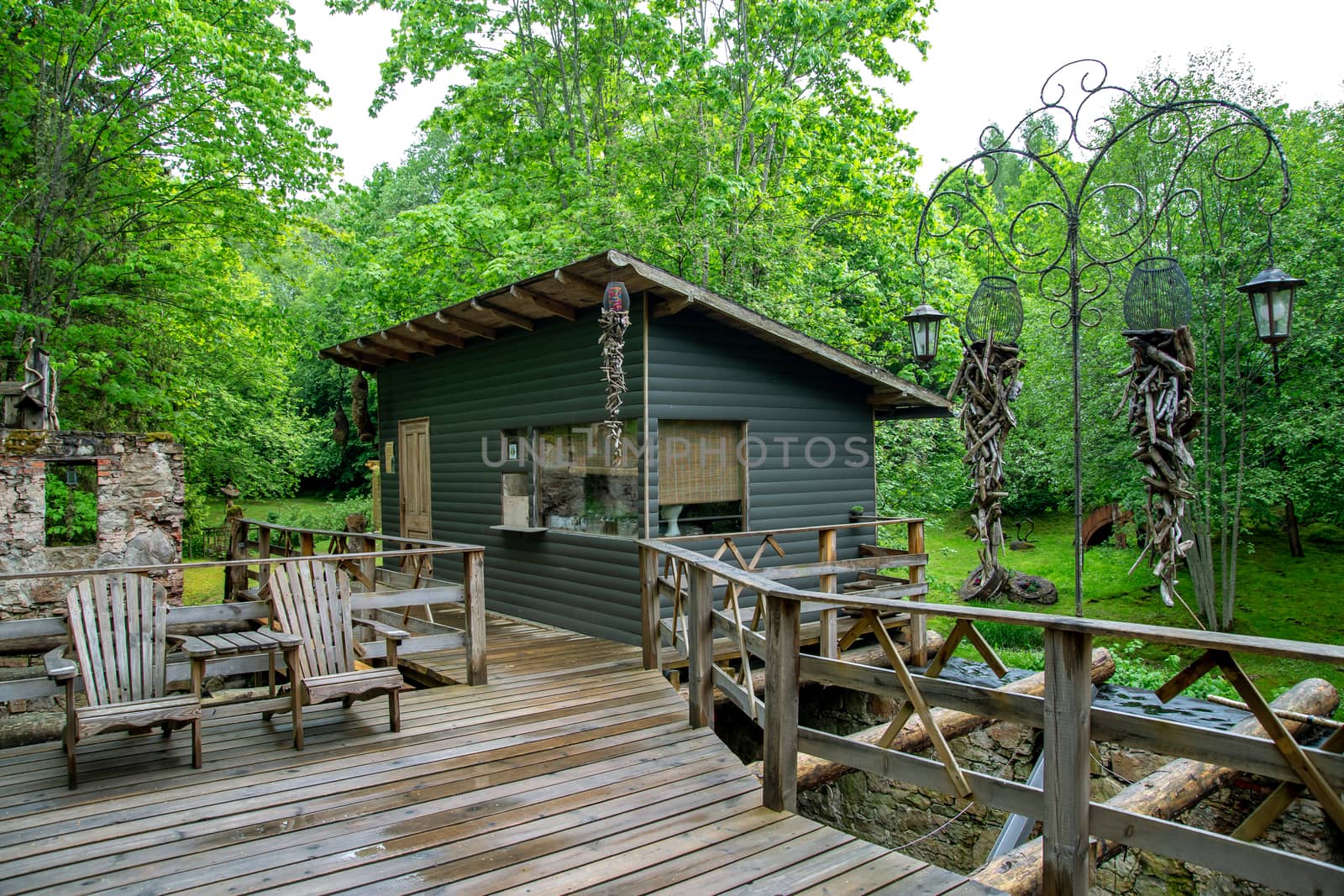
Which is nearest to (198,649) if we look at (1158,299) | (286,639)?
(286,639)

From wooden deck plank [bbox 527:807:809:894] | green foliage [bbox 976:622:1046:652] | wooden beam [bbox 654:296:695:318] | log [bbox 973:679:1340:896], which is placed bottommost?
green foliage [bbox 976:622:1046:652]

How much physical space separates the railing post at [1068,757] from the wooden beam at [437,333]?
7607 millimetres

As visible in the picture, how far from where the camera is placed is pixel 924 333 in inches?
184

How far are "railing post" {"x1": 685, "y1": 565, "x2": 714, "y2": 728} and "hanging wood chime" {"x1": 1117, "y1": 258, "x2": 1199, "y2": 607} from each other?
210 cm

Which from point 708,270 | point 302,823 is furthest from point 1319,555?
point 302,823

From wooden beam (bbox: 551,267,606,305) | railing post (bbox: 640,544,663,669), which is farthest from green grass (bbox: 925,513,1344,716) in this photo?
wooden beam (bbox: 551,267,606,305)

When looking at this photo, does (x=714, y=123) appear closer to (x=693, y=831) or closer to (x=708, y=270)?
(x=708, y=270)

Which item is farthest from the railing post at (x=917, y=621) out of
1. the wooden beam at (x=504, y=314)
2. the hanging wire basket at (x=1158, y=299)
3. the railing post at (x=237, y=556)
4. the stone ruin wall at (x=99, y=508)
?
the stone ruin wall at (x=99, y=508)

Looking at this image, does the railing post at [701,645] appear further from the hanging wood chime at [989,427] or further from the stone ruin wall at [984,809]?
the stone ruin wall at [984,809]

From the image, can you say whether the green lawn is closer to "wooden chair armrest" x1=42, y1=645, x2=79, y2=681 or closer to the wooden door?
the wooden door

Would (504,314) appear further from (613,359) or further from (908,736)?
(908,736)

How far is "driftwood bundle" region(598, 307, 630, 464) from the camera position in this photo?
6887 millimetres

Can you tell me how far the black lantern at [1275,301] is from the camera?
3404 millimetres

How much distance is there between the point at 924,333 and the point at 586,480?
165 inches
